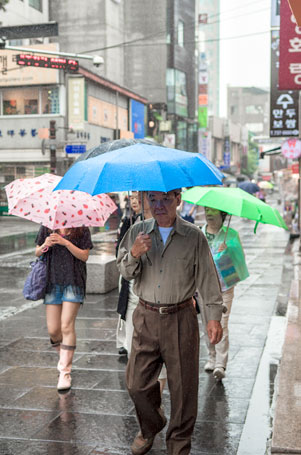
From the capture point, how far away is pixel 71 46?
4872 cm

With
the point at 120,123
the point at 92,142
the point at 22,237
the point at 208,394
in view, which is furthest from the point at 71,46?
the point at 208,394

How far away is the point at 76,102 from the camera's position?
35562 millimetres

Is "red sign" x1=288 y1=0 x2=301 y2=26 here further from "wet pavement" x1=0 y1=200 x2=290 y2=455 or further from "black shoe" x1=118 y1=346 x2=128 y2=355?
"black shoe" x1=118 y1=346 x2=128 y2=355

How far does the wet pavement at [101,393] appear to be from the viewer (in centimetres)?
503

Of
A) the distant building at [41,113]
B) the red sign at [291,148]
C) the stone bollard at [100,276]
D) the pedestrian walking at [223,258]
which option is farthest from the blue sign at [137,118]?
the pedestrian walking at [223,258]

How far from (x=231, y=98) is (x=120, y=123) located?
12802cm

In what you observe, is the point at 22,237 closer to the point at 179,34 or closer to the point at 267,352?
the point at 267,352

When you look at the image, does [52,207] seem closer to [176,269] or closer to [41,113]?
[176,269]

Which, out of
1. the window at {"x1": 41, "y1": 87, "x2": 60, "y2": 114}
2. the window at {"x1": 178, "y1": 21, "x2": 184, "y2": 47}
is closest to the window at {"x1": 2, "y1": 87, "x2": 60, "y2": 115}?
the window at {"x1": 41, "y1": 87, "x2": 60, "y2": 114}

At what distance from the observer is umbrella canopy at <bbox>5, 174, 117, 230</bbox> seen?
5750 mm

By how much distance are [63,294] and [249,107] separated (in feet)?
540

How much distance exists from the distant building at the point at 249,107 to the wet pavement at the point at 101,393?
159 m

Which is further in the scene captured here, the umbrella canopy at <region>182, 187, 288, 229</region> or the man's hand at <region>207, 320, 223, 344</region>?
the umbrella canopy at <region>182, 187, 288, 229</region>

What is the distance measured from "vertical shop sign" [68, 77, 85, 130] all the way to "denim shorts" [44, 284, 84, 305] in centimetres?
2979
